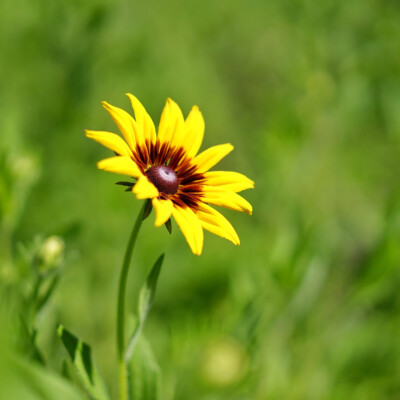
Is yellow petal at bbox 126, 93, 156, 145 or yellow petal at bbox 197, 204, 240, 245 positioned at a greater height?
yellow petal at bbox 126, 93, 156, 145

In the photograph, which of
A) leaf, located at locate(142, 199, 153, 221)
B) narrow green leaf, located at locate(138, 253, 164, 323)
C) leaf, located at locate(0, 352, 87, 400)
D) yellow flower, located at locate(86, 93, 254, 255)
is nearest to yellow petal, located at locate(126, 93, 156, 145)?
yellow flower, located at locate(86, 93, 254, 255)

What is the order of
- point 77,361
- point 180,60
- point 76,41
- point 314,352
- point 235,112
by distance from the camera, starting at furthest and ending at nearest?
point 235,112 < point 180,60 < point 76,41 < point 314,352 < point 77,361

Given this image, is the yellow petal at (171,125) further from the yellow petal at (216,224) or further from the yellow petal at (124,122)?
the yellow petal at (216,224)

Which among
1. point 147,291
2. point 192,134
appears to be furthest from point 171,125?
point 147,291

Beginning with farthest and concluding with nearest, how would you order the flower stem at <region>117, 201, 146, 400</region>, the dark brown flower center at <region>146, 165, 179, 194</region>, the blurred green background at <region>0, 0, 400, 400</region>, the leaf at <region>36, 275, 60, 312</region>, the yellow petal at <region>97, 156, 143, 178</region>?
the blurred green background at <region>0, 0, 400, 400</region>
the leaf at <region>36, 275, 60, 312</region>
the dark brown flower center at <region>146, 165, 179, 194</region>
the flower stem at <region>117, 201, 146, 400</region>
the yellow petal at <region>97, 156, 143, 178</region>

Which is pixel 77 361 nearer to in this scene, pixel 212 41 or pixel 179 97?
pixel 179 97

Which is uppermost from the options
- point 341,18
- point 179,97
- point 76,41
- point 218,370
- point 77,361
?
point 341,18

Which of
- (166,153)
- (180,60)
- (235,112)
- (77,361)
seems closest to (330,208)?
(235,112)

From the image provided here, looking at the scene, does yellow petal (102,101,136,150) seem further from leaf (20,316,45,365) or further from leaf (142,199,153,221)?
leaf (20,316,45,365)
